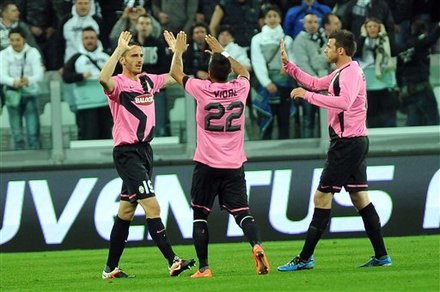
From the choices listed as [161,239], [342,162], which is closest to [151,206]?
[161,239]

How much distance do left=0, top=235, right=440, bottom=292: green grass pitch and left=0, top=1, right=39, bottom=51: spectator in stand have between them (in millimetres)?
3576

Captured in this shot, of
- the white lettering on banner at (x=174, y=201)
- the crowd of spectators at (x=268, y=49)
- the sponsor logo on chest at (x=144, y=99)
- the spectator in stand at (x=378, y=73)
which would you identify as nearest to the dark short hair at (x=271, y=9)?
the crowd of spectators at (x=268, y=49)

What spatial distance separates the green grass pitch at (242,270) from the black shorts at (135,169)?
83 centimetres

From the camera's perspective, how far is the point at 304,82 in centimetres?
1288

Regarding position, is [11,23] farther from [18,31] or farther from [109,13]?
[109,13]

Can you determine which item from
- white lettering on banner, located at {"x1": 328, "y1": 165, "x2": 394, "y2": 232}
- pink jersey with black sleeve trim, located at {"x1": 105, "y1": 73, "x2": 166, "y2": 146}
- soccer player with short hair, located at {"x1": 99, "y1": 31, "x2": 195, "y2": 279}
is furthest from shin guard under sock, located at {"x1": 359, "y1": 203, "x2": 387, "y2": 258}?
white lettering on banner, located at {"x1": 328, "y1": 165, "x2": 394, "y2": 232}

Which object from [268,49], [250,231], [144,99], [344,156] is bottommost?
[250,231]

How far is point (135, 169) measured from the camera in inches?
486

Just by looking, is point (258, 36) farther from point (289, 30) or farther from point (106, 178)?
point (106, 178)

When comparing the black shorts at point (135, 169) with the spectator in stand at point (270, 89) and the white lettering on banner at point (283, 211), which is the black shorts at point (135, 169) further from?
the spectator in stand at point (270, 89)

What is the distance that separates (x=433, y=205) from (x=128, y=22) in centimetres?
538

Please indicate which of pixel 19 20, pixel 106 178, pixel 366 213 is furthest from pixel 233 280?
pixel 19 20

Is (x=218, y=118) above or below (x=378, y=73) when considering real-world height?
above

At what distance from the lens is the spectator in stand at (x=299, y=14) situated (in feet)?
62.1
